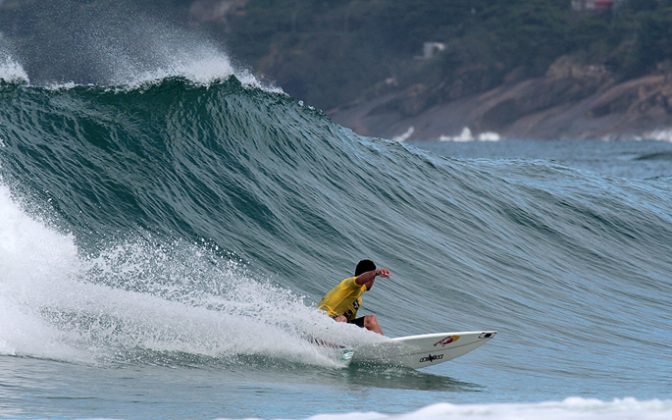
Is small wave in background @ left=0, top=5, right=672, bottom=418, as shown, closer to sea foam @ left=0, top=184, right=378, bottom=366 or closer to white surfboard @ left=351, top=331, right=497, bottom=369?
sea foam @ left=0, top=184, right=378, bottom=366

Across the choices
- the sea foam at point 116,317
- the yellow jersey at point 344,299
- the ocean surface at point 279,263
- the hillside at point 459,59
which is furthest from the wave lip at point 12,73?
the hillside at point 459,59

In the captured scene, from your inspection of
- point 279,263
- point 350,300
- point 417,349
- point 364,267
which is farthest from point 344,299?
point 279,263

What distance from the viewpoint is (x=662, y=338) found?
13.2 meters

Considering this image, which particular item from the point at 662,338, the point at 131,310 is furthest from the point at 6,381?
the point at 662,338

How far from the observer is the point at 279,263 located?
14102mm

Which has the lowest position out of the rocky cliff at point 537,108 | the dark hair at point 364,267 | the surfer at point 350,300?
the surfer at point 350,300

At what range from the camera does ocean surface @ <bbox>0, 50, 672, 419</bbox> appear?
926 centimetres

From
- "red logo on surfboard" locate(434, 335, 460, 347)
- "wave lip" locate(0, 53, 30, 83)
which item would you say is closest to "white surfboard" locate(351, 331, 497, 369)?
"red logo on surfboard" locate(434, 335, 460, 347)

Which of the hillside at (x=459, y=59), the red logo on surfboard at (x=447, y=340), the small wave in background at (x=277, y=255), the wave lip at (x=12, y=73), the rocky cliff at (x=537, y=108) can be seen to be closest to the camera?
the small wave in background at (x=277, y=255)

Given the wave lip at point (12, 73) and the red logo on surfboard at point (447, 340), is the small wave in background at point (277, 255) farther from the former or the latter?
the red logo on surfboard at point (447, 340)

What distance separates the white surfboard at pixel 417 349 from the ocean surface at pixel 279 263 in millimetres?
129

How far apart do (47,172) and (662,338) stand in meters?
8.20

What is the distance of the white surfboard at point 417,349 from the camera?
34.2 feet

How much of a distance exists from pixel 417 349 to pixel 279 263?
13.0 feet
